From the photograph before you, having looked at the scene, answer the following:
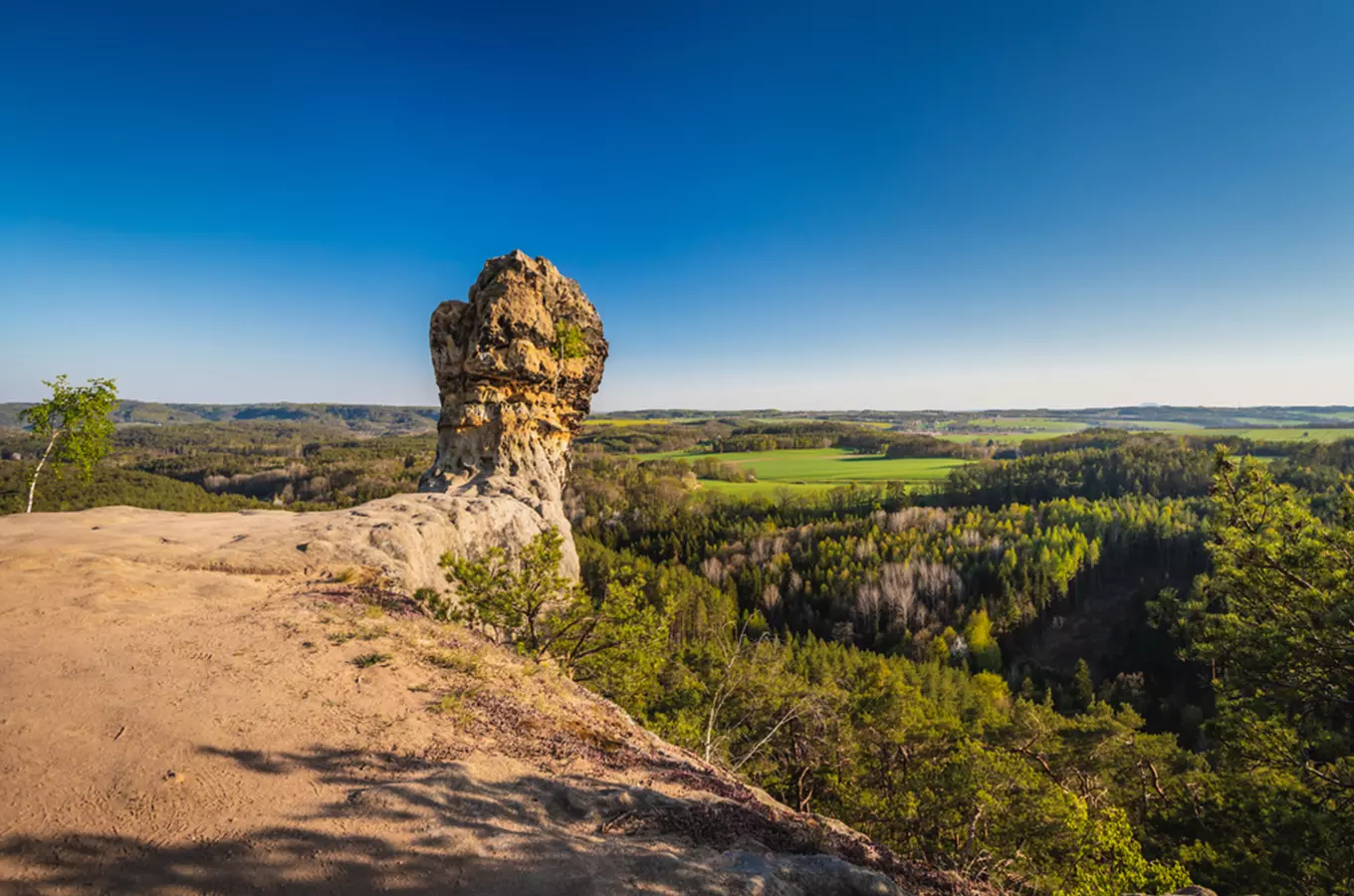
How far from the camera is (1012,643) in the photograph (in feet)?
229

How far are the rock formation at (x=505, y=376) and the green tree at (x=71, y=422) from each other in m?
13.1

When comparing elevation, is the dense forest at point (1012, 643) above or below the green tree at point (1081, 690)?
above

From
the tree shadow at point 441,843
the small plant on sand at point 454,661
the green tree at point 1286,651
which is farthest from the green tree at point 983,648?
the small plant on sand at point 454,661

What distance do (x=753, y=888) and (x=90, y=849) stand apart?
5.67 m

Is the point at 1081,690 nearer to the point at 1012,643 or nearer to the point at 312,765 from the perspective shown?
the point at 1012,643

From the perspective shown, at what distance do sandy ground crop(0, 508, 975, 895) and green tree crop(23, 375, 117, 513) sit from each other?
53.3 feet

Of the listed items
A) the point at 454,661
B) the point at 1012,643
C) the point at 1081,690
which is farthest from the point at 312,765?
the point at 1012,643

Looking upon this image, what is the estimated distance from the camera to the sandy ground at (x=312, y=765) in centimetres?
460

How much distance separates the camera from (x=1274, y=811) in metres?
9.52

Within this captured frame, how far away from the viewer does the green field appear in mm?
133375

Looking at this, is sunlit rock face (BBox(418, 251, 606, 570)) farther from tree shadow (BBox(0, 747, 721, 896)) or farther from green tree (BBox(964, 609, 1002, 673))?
green tree (BBox(964, 609, 1002, 673))

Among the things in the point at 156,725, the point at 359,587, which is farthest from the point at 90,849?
the point at 359,587

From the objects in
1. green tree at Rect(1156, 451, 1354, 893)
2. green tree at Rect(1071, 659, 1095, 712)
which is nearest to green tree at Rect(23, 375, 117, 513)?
green tree at Rect(1156, 451, 1354, 893)

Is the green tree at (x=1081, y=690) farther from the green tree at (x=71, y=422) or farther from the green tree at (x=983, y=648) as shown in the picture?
the green tree at (x=71, y=422)
